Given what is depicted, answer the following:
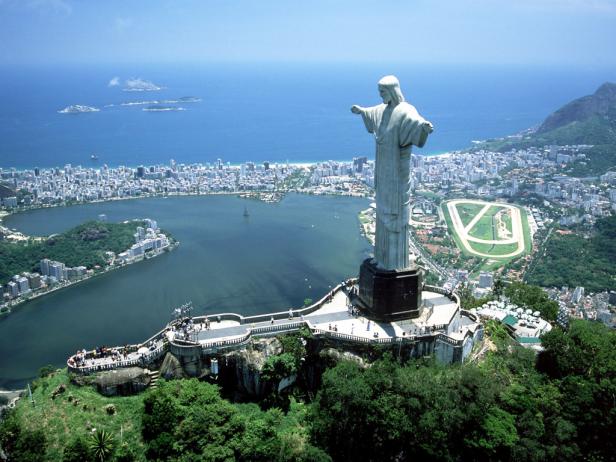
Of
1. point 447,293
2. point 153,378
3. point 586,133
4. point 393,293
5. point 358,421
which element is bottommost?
point 358,421

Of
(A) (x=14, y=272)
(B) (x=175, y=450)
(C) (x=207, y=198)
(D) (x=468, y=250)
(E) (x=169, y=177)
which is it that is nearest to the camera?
(B) (x=175, y=450)

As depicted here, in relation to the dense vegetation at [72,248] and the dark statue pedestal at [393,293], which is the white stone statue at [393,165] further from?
the dense vegetation at [72,248]

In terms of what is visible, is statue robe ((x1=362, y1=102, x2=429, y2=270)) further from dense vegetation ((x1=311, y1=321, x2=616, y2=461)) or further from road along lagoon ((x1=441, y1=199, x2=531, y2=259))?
road along lagoon ((x1=441, y1=199, x2=531, y2=259))

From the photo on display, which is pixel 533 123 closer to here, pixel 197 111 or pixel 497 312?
pixel 197 111

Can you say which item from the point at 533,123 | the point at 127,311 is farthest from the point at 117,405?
the point at 533,123

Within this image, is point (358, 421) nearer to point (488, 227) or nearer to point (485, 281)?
point (485, 281)

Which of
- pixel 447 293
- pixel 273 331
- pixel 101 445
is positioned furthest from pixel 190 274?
pixel 101 445

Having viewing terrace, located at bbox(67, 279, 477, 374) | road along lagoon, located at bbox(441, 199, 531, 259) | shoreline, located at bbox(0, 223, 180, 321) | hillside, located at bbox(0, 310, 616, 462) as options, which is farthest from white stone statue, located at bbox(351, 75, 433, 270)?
road along lagoon, located at bbox(441, 199, 531, 259)
